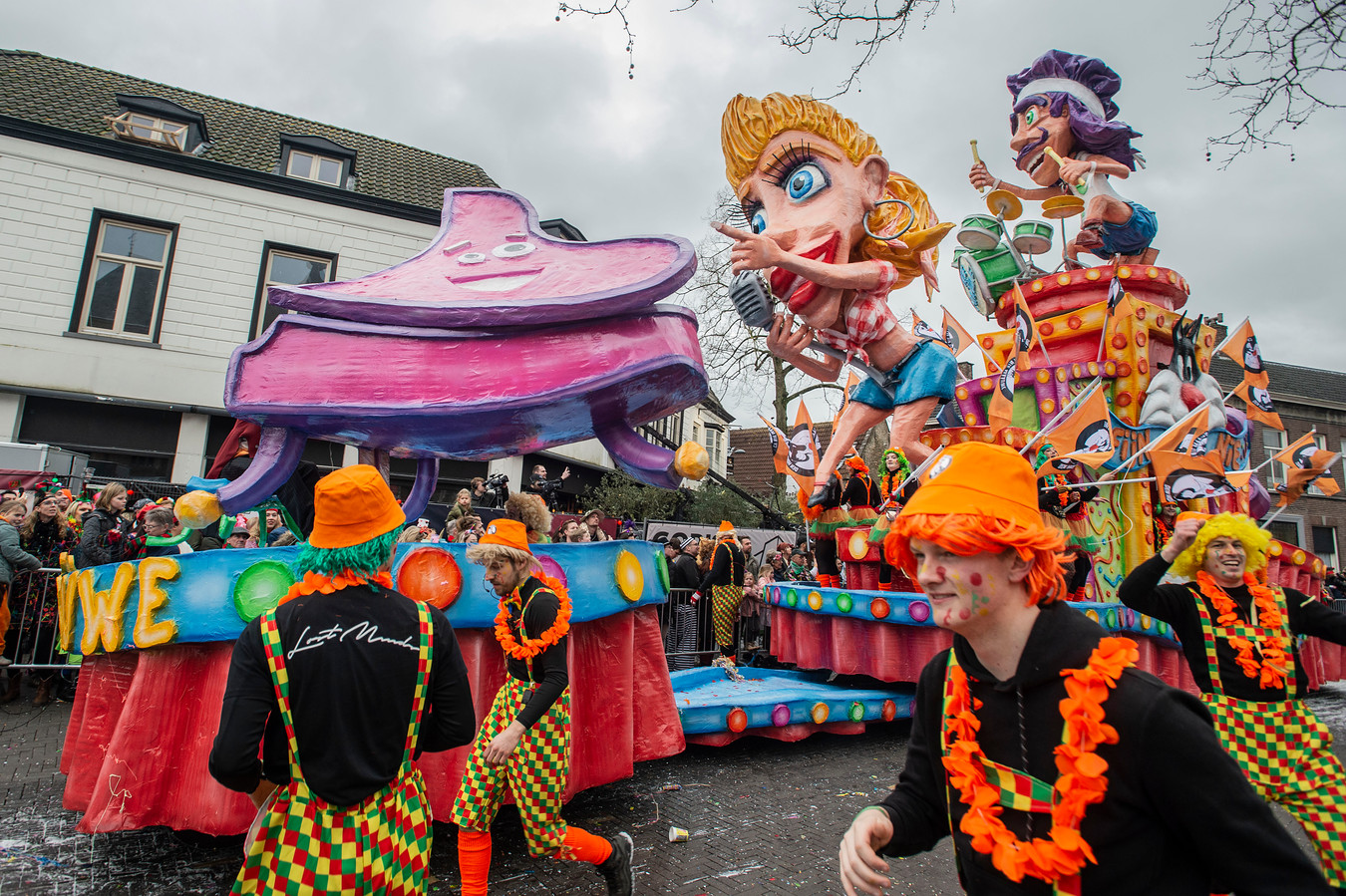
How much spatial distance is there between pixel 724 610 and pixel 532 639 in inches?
241

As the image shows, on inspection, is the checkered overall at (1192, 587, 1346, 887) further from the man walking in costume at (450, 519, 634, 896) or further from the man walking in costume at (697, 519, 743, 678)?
the man walking in costume at (697, 519, 743, 678)

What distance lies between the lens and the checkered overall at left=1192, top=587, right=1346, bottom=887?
2.72m

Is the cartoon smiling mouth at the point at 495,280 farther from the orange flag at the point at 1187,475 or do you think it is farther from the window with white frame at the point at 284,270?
the window with white frame at the point at 284,270

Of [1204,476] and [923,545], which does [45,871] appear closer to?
[923,545]

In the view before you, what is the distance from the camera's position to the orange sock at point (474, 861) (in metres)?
2.99

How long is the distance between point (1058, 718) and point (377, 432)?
3636 mm

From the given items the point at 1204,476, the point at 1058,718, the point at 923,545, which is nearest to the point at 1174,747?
the point at 1058,718

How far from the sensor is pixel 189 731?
362cm

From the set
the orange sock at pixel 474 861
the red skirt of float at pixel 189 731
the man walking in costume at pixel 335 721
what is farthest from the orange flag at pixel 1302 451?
the man walking in costume at pixel 335 721

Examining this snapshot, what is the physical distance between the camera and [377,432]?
4082 mm

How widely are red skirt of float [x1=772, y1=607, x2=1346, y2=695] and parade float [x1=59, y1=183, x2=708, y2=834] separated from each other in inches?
115

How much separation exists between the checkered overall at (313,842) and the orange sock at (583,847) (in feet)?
3.79

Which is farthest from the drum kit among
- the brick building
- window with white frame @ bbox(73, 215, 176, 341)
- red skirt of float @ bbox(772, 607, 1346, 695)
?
the brick building

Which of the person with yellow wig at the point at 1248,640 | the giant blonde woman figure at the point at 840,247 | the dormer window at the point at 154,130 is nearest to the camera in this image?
the person with yellow wig at the point at 1248,640
